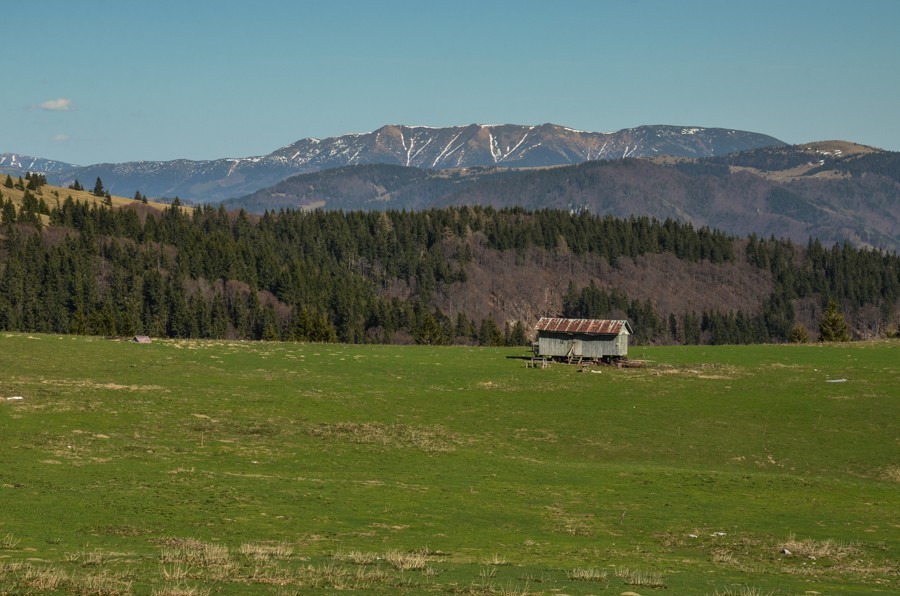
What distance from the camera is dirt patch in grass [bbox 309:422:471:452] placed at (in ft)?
180

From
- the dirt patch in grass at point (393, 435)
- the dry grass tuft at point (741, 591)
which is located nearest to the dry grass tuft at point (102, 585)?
the dry grass tuft at point (741, 591)

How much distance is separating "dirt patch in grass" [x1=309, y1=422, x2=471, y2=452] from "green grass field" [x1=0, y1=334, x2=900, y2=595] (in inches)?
10.4

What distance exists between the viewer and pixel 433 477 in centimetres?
4669

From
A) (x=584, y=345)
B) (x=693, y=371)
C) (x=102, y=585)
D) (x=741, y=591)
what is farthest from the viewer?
(x=584, y=345)

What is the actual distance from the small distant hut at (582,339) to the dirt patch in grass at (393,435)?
41766 mm

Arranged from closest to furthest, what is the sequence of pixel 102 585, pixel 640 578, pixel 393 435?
pixel 102 585 → pixel 640 578 → pixel 393 435

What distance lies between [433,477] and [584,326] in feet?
183

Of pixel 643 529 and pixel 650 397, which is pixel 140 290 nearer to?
pixel 650 397

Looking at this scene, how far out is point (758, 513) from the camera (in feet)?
137

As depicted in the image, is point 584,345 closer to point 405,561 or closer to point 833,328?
point 833,328

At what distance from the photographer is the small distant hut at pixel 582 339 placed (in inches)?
3907

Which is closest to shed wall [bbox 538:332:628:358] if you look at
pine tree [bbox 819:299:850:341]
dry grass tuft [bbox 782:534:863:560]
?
pine tree [bbox 819:299:850:341]

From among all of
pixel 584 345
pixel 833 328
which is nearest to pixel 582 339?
pixel 584 345

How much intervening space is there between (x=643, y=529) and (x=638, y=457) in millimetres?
18961
